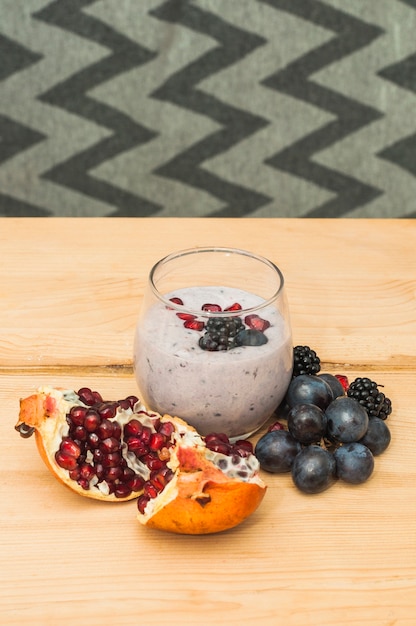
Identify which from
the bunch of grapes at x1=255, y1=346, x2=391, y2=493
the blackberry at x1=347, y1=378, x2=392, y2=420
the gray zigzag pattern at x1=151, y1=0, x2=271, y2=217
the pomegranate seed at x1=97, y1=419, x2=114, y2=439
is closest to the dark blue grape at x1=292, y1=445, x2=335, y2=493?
the bunch of grapes at x1=255, y1=346, x2=391, y2=493

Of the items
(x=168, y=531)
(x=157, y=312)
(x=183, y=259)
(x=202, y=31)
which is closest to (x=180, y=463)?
(x=168, y=531)

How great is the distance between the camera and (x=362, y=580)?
2.64 ft

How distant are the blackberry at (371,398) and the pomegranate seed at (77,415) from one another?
362 millimetres

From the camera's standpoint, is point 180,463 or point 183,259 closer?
point 180,463

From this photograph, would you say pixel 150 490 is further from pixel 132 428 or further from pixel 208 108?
pixel 208 108

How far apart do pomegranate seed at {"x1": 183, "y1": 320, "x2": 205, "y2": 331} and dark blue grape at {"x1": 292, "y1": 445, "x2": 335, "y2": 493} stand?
0.63 ft

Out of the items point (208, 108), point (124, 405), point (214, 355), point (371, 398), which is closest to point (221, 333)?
point (214, 355)

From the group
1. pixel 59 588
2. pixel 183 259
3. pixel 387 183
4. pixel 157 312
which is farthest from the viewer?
pixel 387 183

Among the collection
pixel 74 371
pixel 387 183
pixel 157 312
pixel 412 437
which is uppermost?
pixel 157 312

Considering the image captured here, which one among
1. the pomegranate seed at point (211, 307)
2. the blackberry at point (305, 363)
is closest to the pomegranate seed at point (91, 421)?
the pomegranate seed at point (211, 307)

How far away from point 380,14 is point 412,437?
1666 millimetres

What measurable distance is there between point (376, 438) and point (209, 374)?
0.76 ft

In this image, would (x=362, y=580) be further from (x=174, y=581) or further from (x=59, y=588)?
(x=59, y=588)

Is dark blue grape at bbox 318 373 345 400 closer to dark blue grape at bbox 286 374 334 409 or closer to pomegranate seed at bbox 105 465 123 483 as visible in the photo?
dark blue grape at bbox 286 374 334 409
